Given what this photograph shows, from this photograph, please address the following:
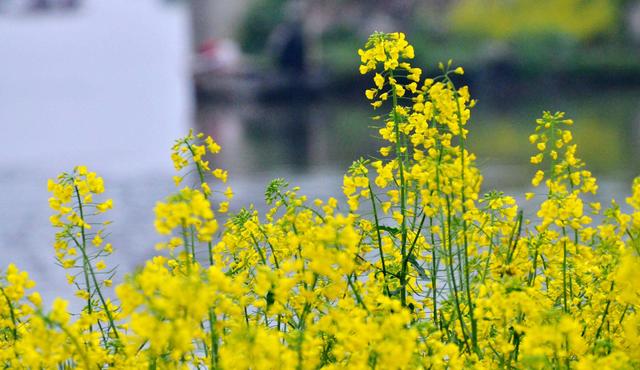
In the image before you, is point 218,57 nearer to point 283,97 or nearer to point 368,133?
point 283,97

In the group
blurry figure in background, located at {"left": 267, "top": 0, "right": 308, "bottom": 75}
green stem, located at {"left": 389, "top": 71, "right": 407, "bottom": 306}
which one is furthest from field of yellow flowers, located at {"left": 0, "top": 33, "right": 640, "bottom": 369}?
blurry figure in background, located at {"left": 267, "top": 0, "right": 308, "bottom": 75}

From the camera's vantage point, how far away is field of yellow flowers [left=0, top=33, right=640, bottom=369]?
7.79 ft

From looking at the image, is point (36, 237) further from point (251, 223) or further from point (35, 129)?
point (35, 129)

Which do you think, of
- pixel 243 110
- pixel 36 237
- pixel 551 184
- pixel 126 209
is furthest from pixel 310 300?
pixel 243 110

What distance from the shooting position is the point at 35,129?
23312mm

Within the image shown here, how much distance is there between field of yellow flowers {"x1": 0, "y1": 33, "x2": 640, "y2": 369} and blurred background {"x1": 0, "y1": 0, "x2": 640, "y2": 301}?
6579 mm

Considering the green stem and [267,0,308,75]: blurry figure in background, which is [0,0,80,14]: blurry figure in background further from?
the green stem

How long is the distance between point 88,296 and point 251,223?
1.50 feet

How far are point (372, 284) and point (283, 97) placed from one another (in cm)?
2659

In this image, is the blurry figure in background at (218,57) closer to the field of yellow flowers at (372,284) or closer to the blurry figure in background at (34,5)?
the blurry figure in background at (34,5)

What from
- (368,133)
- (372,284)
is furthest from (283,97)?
(372,284)

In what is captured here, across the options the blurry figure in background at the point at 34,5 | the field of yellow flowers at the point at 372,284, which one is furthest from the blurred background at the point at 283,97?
the blurry figure in background at the point at 34,5

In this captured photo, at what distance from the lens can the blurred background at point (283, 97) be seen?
14289mm

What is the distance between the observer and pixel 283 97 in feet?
96.3
